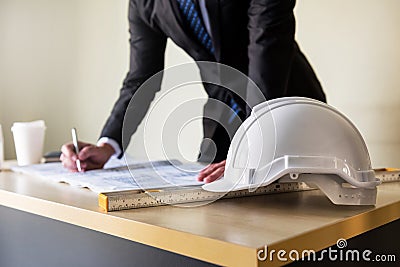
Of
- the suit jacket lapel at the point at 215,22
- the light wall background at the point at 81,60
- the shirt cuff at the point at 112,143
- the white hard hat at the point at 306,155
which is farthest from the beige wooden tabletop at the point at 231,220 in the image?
the light wall background at the point at 81,60

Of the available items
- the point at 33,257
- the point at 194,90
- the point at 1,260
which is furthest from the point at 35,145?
the point at 194,90

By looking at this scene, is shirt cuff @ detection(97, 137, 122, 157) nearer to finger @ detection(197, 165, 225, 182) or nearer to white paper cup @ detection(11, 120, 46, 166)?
white paper cup @ detection(11, 120, 46, 166)

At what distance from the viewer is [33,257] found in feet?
3.31

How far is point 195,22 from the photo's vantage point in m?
1.33

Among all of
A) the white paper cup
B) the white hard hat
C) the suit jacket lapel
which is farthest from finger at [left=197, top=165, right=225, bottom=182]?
the white paper cup

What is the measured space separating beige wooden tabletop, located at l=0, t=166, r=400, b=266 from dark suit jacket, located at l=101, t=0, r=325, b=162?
15 cm

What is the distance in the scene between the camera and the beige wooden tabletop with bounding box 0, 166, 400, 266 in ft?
Result: 1.95

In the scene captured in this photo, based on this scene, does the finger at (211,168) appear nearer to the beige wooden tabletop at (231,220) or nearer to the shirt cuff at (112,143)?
the beige wooden tabletop at (231,220)

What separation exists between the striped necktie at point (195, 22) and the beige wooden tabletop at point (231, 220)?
1.86 feet

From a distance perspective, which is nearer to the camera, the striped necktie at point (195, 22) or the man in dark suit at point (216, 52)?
the man in dark suit at point (216, 52)

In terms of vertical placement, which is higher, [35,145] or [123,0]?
[123,0]

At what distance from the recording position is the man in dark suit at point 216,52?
1082 mm

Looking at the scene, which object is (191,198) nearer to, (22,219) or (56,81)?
(22,219)

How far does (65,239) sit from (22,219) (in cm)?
17
